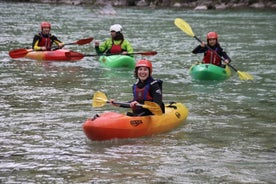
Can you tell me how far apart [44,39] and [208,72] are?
505 cm

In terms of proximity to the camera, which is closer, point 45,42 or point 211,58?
point 211,58

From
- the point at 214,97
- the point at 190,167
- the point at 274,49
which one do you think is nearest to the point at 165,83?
the point at 214,97

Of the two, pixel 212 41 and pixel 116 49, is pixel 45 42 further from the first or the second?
pixel 212 41

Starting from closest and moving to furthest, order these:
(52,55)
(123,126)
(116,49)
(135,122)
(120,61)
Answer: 1. (123,126)
2. (135,122)
3. (120,61)
4. (116,49)
5. (52,55)

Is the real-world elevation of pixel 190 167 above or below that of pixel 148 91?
below

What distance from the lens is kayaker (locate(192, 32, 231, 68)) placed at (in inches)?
489

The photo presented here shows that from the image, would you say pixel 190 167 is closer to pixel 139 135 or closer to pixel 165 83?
pixel 139 135

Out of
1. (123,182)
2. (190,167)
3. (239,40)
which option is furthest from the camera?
(239,40)

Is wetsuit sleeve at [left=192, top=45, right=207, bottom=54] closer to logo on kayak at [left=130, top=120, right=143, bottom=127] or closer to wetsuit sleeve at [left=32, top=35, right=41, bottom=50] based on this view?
wetsuit sleeve at [left=32, top=35, right=41, bottom=50]

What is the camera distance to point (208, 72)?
1249cm

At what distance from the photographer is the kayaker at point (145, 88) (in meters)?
7.80

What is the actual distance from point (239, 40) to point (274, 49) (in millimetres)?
2834

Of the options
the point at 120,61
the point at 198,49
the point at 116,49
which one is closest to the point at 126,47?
the point at 116,49

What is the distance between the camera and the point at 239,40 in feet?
70.7
